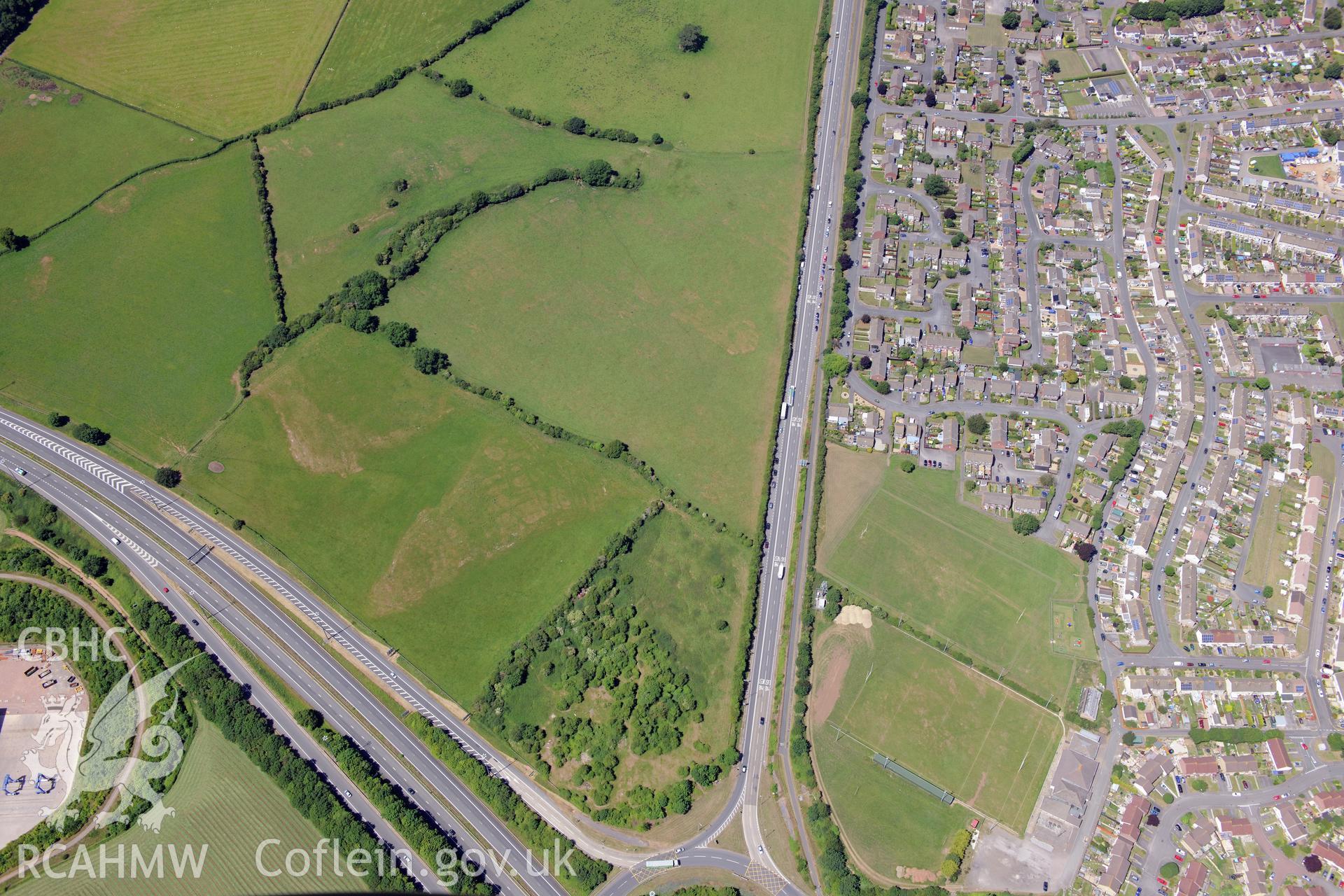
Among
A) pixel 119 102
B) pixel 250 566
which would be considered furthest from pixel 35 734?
pixel 119 102

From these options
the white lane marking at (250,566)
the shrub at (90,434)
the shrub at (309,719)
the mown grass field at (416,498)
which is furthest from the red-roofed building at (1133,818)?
the shrub at (90,434)

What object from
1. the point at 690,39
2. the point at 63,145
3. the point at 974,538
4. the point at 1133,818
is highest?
the point at 690,39

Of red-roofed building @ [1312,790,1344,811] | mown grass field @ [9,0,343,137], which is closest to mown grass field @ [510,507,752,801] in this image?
red-roofed building @ [1312,790,1344,811]

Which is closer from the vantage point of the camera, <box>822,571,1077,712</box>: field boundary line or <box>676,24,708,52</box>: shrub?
<box>822,571,1077,712</box>: field boundary line

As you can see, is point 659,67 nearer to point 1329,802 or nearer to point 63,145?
point 63,145

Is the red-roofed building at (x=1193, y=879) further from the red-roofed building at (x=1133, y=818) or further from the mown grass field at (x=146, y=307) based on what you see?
the mown grass field at (x=146, y=307)

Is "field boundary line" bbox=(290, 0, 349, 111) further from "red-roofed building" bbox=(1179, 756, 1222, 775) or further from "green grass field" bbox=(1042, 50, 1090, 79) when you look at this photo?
"red-roofed building" bbox=(1179, 756, 1222, 775)
